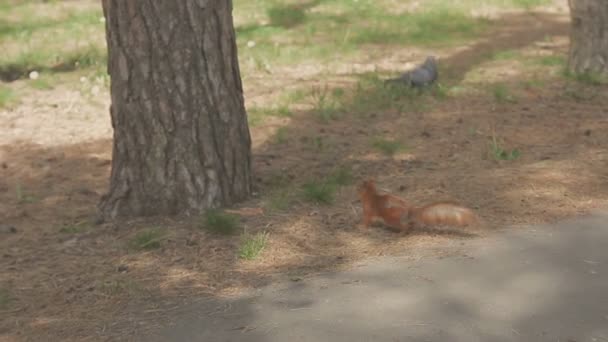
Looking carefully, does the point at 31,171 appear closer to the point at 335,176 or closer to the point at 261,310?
the point at 335,176

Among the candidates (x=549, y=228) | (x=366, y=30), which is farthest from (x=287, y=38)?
(x=549, y=228)

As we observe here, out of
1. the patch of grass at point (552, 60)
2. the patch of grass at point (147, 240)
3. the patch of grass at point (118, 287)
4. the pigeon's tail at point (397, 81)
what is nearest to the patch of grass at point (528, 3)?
the patch of grass at point (552, 60)

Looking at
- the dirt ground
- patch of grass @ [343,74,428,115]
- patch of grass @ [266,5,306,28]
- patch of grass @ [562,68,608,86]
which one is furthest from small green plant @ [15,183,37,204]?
patch of grass @ [266,5,306,28]

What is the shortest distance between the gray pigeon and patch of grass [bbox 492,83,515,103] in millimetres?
634

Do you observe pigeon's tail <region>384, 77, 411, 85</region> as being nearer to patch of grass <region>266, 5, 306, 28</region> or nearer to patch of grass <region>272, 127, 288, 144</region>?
patch of grass <region>272, 127, 288, 144</region>

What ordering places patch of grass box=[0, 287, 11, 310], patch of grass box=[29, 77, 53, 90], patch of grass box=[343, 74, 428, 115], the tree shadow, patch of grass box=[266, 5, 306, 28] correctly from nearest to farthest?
patch of grass box=[0, 287, 11, 310] < patch of grass box=[343, 74, 428, 115] < patch of grass box=[29, 77, 53, 90] < the tree shadow < patch of grass box=[266, 5, 306, 28]

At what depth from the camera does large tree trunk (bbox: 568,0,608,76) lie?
30.9 feet

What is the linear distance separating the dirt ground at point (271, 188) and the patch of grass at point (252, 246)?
0.05 m

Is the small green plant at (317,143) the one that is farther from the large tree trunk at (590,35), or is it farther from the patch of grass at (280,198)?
the large tree trunk at (590,35)

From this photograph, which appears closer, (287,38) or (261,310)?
(261,310)

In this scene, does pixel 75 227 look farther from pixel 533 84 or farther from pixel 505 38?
pixel 505 38

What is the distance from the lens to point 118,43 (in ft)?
19.2

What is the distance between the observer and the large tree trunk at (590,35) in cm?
941

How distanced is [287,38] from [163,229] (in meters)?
6.87
